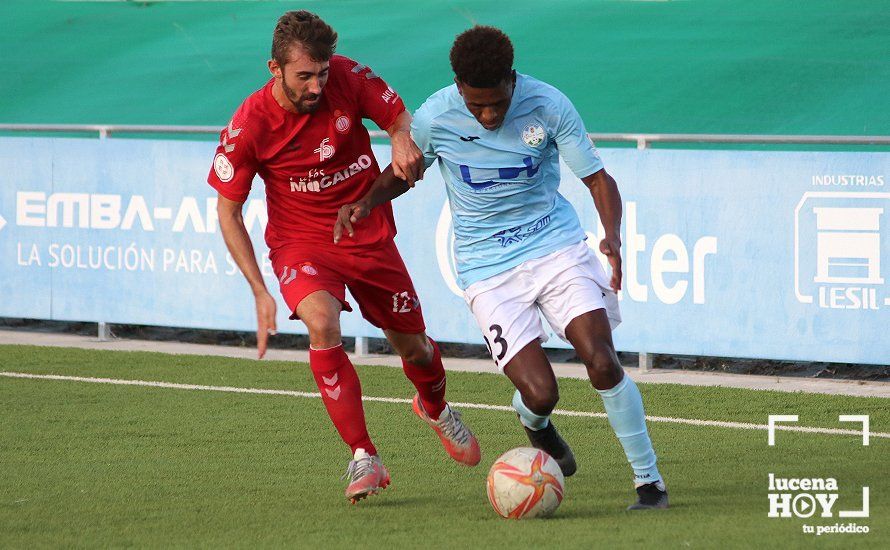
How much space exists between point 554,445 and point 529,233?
1.15 metres

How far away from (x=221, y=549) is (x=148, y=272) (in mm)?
7034

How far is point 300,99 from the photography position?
7191 mm

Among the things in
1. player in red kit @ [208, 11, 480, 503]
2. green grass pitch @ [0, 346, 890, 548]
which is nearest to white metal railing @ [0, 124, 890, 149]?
green grass pitch @ [0, 346, 890, 548]

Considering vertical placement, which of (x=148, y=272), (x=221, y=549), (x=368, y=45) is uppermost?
(x=368, y=45)

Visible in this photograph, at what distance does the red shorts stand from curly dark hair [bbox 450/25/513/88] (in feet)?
4.47

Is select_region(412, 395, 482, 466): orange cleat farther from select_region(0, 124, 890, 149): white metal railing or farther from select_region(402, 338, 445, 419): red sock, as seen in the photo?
select_region(0, 124, 890, 149): white metal railing

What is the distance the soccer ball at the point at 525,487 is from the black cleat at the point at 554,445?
0.82m

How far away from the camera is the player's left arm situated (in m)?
6.53

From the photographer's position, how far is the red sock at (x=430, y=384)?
7.92 meters

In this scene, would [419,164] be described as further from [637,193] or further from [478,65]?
[637,193]

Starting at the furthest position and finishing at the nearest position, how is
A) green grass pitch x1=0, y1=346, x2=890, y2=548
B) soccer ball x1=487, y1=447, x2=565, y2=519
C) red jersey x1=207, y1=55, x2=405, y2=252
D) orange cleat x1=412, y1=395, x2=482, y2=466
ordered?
1. orange cleat x1=412, y1=395, x2=482, y2=466
2. red jersey x1=207, y1=55, x2=405, y2=252
3. soccer ball x1=487, y1=447, x2=565, y2=519
4. green grass pitch x1=0, y1=346, x2=890, y2=548

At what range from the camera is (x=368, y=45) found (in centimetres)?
1608

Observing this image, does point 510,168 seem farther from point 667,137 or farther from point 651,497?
point 667,137

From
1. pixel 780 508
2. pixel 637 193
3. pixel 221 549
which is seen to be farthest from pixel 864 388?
pixel 221 549
